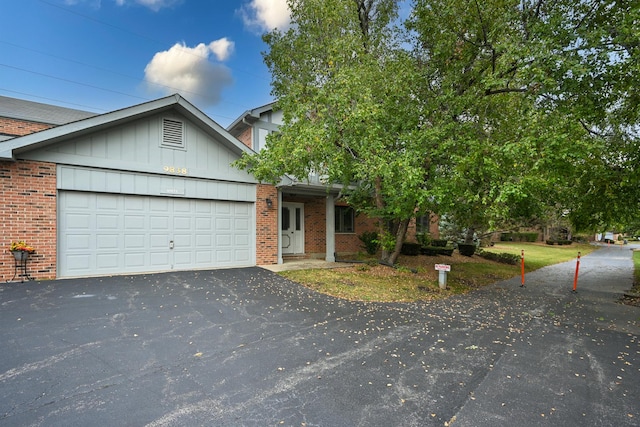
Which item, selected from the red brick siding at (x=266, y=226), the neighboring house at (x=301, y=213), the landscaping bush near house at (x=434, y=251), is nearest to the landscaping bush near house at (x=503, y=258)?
the landscaping bush near house at (x=434, y=251)

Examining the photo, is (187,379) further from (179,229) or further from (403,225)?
(403,225)

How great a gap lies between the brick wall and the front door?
24.3ft

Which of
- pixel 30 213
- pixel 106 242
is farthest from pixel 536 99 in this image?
pixel 30 213

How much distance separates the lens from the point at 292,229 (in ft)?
44.2

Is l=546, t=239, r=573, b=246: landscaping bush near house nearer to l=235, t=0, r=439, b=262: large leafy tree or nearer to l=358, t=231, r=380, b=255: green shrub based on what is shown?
l=358, t=231, r=380, b=255: green shrub

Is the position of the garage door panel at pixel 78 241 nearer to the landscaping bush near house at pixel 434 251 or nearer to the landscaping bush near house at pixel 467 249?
the landscaping bush near house at pixel 434 251

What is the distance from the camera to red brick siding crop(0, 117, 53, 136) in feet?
36.9

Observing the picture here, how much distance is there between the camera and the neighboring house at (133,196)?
24.8 feet

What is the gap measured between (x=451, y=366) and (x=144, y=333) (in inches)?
162

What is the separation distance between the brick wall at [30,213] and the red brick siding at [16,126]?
5.68 meters

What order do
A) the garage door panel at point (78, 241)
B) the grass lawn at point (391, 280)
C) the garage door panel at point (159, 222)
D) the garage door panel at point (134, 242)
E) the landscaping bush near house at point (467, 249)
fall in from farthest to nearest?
the landscaping bush near house at point (467, 249) → the garage door panel at point (159, 222) → the garage door panel at point (134, 242) → the garage door panel at point (78, 241) → the grass lawn at point (391, 280)

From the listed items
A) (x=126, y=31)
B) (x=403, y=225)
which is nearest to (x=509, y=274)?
(x=403, y=225)

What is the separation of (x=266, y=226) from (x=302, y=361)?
295 inches

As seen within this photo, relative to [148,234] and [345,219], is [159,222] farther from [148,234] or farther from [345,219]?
[345,219]
